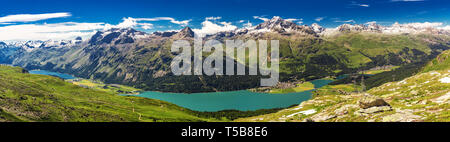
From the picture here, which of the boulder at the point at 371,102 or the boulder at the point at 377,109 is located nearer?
the boulder at the point at 377,109

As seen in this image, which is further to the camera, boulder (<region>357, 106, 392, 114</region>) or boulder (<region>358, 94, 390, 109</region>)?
boulder (<region>358, 94, 390, 109</region>)

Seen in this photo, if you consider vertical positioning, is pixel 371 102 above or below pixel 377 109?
above

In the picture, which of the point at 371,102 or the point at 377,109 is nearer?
the point at 377,109

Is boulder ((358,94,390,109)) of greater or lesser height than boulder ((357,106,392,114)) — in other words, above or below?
above

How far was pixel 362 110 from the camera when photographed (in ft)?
144

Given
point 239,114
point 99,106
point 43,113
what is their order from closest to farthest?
point 43,113
point 99,106
point 239,114

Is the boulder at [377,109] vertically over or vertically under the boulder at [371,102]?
under
